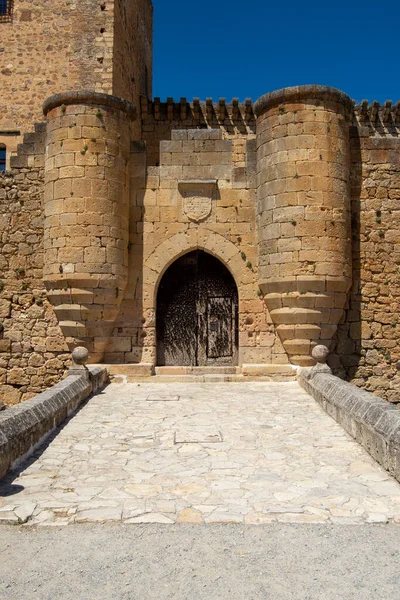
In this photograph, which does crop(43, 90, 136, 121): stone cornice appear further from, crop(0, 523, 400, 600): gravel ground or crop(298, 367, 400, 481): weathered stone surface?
crop(0, 523, 400, 600): gravel ground

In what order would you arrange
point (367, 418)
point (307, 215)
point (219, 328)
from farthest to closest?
point (219, 328)
point (307, 215)
point (367, 418)

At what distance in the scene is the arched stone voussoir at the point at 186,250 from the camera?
10242 millimetres

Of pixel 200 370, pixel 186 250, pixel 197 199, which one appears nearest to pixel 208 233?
pixel 186 250

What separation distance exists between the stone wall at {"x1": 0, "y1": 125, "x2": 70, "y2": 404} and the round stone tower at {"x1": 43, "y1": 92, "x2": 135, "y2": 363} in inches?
20.3

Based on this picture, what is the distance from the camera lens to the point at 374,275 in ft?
33.1

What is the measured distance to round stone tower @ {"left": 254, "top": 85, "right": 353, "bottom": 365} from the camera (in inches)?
370

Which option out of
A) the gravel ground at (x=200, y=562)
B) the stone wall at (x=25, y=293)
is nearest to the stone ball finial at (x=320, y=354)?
the stone wall at (x=25, y=293)

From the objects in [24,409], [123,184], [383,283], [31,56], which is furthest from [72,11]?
[24,409]

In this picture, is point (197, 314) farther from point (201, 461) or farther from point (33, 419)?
point (201, 461)

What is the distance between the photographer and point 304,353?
967 cm

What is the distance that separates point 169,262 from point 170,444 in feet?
17.2

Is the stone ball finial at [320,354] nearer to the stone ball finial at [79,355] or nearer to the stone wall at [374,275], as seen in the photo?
the stone wall at [374,275]

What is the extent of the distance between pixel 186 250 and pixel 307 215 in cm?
229

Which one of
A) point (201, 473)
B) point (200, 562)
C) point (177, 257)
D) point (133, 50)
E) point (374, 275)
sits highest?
point (133, 50)
